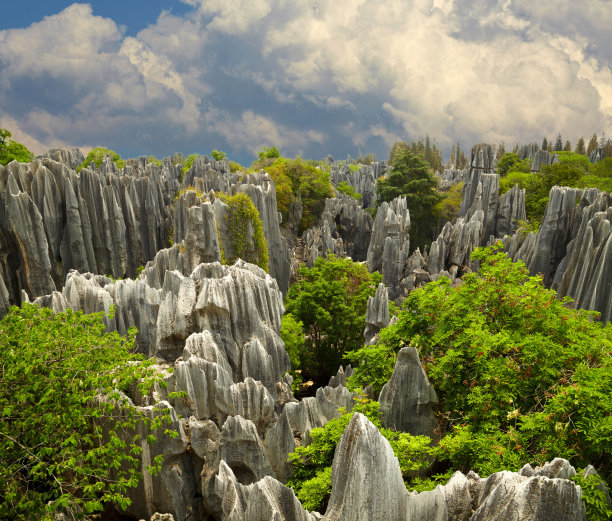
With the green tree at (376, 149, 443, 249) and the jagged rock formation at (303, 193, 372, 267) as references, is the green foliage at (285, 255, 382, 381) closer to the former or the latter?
the jagged rock formation at (303, 193, 372, 267)

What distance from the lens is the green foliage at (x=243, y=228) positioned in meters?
29.0

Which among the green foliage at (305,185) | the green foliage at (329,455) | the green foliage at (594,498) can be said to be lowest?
the green foliage at (329,455)

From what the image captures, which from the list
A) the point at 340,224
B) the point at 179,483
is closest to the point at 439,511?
the point at 179,483

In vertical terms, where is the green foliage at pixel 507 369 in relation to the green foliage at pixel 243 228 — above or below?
below

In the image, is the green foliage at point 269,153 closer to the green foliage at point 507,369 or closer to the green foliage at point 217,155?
the green foliage at point 217,155

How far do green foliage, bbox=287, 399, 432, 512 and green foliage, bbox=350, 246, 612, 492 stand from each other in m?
0.69

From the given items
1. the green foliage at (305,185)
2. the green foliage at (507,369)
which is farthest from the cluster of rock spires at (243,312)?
the green foliage at (305,185)

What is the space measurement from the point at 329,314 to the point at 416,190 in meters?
28.6

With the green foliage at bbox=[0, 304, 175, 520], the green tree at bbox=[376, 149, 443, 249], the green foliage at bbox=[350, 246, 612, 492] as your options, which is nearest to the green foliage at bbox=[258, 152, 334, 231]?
the green tree at bbox=[376, 149, 443, 249]

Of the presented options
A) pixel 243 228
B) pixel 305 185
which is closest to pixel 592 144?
pixel 305 185

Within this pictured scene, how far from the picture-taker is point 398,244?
39.5 meters

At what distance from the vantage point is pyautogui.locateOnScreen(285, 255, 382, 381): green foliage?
86.1 ft

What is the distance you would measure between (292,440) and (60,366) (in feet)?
23.3

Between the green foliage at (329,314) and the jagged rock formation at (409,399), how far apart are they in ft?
46.8
